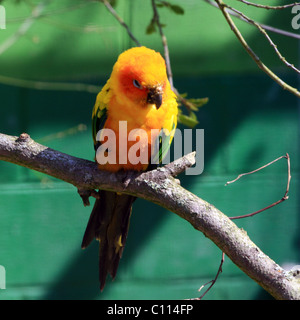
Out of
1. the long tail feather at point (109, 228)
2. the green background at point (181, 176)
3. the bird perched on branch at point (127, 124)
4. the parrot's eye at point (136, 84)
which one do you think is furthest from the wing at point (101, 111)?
the green background at point (181, 176)

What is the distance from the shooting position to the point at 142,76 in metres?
1.68

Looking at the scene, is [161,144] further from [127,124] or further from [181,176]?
[181,176]

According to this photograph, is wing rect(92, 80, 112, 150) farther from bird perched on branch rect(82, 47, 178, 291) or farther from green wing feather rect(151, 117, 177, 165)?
green wing feather rect(151, 117, 177, 165)

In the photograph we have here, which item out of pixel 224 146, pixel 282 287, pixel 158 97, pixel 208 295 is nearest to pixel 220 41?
pixel 224 146

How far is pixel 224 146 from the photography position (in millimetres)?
2857

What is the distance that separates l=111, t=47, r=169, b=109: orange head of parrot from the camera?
5.48ft

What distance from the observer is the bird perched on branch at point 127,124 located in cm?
169

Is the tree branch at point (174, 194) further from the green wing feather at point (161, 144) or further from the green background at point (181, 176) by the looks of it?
the green background at point (181, 176)

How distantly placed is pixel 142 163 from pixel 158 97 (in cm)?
26

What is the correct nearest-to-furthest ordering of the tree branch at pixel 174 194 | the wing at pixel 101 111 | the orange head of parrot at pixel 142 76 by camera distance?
the tree branch at pixel 174 194, the orange head of parrot at pixel 142 76, the wing at pixel 101 111

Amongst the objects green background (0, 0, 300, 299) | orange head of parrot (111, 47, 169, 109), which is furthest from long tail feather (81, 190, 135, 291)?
green background (0, 0, 300, 299)

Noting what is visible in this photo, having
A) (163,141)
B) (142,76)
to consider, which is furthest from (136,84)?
(163,141)

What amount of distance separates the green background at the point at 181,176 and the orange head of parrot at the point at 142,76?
3.48 feet

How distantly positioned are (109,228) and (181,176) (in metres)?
1.02
